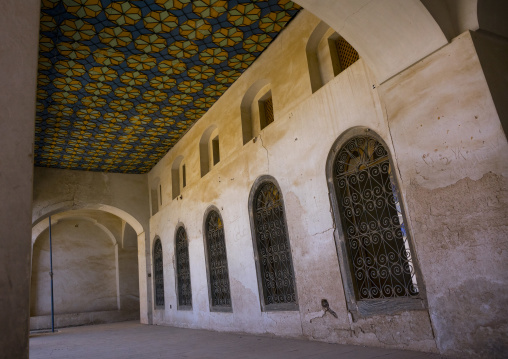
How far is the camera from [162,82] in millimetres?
8094

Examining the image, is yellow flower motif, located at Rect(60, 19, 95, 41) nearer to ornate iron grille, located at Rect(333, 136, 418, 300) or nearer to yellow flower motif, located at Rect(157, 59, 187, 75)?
yellow flower motif, located at Rect(157, 59, 187, 75)

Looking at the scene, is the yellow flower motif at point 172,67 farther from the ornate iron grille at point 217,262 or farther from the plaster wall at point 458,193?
the plaster wall at point 458,193

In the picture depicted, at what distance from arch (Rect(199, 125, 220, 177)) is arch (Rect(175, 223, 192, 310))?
1.97 metres

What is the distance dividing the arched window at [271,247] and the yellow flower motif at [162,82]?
112 inches

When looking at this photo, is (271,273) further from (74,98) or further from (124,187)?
(124,187)

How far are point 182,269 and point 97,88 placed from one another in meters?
5.25

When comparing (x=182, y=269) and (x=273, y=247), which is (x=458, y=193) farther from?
(x=182, y=269)

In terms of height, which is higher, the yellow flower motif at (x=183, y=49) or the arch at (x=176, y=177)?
the yellow flower motif at (x=183, y=49)

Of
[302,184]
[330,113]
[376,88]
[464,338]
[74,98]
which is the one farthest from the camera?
[74,98]

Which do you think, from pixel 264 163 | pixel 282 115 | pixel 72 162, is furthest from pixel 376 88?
pixel 72 162

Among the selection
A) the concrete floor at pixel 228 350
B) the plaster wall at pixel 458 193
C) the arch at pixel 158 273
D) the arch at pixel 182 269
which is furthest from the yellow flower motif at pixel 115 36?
the arch at pixel 158 273

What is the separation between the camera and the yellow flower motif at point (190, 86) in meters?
8.21

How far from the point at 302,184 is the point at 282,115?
4.31 ft

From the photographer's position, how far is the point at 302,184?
6051 mm
